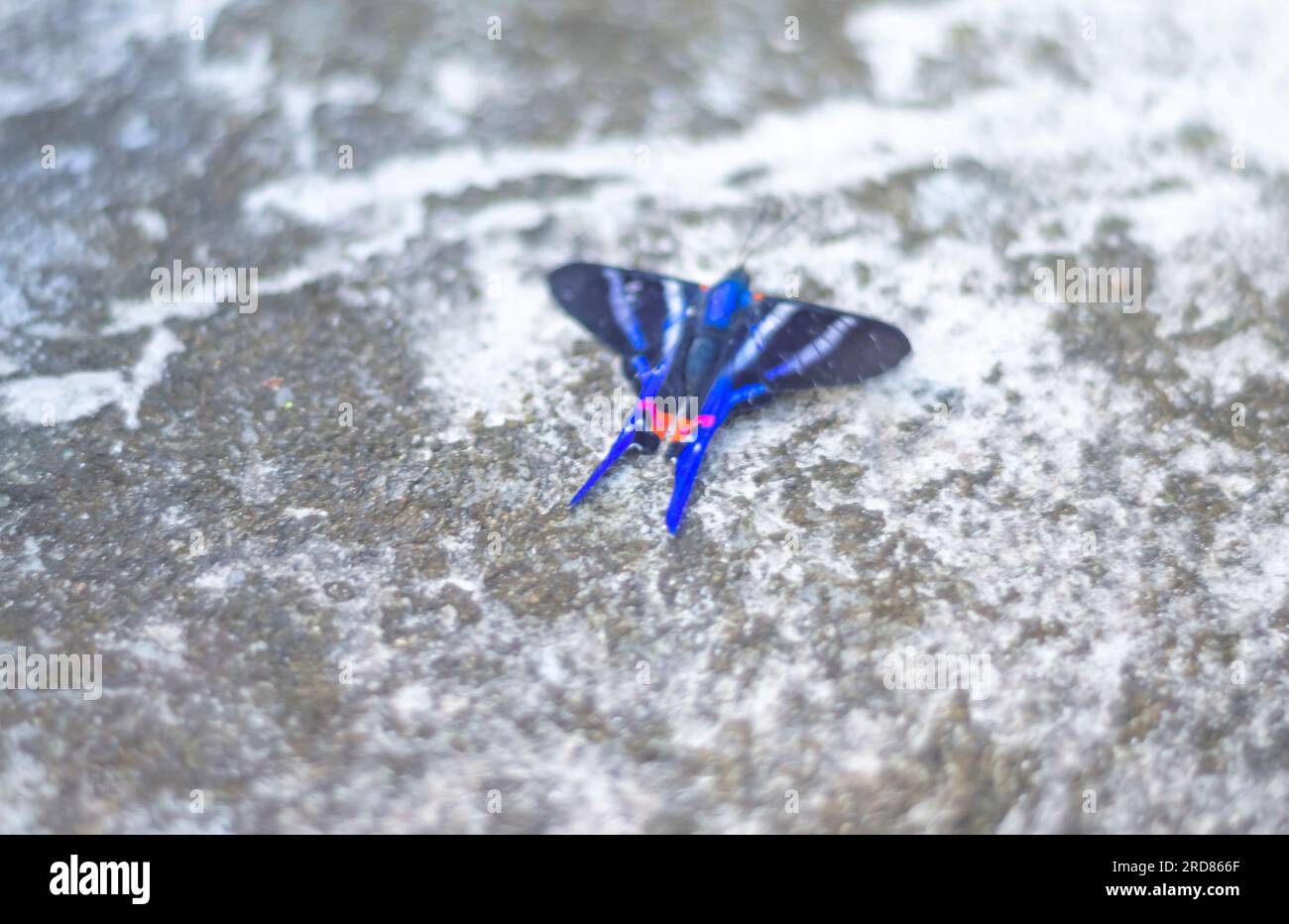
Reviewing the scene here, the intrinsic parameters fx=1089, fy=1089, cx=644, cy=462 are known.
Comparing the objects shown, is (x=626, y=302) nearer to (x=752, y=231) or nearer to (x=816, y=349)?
(x=816, y=349)

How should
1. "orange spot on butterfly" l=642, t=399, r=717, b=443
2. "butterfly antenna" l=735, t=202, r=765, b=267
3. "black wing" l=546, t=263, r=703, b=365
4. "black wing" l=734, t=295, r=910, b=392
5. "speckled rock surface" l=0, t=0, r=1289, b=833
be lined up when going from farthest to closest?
1. "butterfly antenna" l=735, t=202, r=765, b=267
2. "black wing" l=546, t=263, r=703, b=365
3. "black wing" l=734, t=295, r=910, b=392
4. "orange spot on butterfly" l=642, t=399, r=717, b=443
5. "speckled rock surface" l=0, t=0, r=1289, b=833

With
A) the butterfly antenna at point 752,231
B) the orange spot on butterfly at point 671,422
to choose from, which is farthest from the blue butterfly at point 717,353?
the butterfly antenna at point 752,231

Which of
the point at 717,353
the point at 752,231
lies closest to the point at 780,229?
the point at 752,231

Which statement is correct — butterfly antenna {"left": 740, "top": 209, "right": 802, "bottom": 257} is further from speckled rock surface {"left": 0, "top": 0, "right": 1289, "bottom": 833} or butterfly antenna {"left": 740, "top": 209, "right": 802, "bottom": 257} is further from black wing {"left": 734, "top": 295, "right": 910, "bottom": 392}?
black wing {"left": 734, "top": 295, "right": 910, "bottom": 392}

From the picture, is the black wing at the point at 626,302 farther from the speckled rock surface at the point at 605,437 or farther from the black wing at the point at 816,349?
the black wing at the point at 816,349

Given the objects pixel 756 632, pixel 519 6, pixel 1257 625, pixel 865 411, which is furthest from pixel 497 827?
pixel 519 6

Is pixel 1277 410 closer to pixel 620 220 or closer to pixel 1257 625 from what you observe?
pixel 1257 625

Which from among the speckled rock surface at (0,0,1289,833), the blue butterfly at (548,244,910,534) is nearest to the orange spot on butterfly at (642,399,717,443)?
the blue butterfly at (548,244,910,534)

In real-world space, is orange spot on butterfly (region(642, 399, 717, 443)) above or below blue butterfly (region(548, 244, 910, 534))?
below
